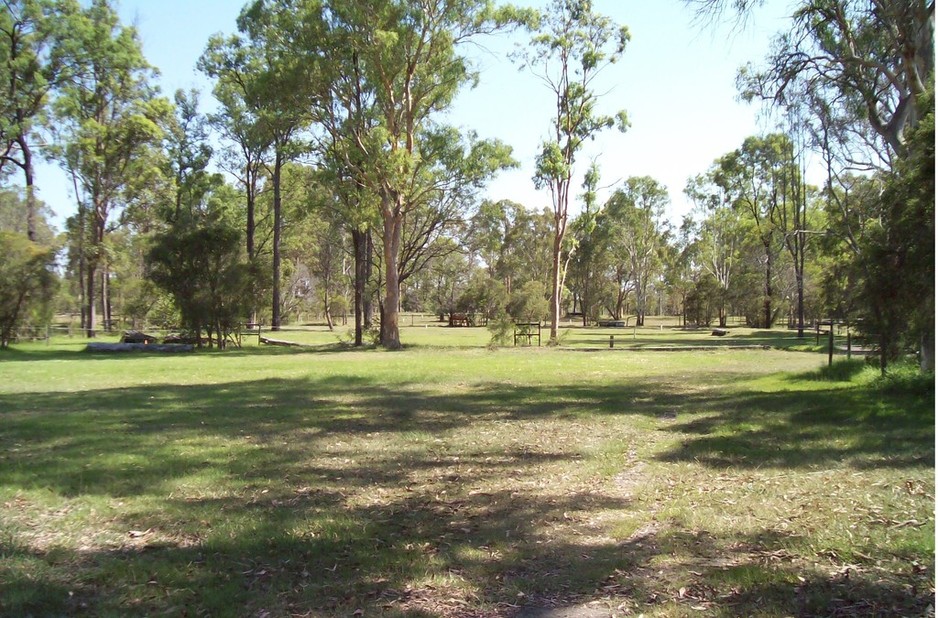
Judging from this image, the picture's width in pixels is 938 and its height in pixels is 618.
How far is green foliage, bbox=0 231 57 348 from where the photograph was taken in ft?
84.4

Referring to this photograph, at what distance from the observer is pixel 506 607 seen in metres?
4.23

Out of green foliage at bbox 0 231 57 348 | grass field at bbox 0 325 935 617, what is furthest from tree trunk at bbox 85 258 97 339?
grass field at bbox 0 325 935 617

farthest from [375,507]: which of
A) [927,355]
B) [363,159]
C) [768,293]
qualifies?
[768,293]

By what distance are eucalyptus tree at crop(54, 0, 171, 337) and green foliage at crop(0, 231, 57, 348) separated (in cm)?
1165

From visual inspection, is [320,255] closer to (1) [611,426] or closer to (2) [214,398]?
(2) [214,398]

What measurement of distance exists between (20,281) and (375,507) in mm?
25710

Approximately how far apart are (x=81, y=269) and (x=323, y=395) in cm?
3238

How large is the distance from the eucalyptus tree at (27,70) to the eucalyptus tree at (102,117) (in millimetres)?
724

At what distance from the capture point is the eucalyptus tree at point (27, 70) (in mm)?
34750

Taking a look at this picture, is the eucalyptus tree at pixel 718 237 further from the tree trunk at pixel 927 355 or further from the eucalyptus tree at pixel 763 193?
the tree trunk at pixel 927 355

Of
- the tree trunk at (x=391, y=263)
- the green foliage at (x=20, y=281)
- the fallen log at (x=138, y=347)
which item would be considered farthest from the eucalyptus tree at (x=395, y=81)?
the green foliage at (x=20, y=281)

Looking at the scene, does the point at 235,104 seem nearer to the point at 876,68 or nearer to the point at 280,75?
Result: the point at 280,75

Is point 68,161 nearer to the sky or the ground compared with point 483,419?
nearer to the sky

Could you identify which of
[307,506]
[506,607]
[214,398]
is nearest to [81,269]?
[214,398]
